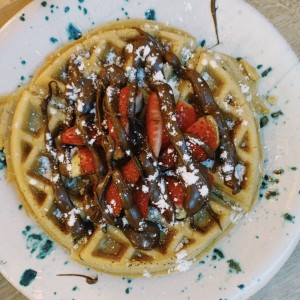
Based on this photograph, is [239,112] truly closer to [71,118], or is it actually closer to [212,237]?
[212,237]

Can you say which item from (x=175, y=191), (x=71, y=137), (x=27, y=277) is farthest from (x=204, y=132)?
(x=27, y=277)

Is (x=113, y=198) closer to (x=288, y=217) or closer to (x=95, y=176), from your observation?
(x=95, y=176)

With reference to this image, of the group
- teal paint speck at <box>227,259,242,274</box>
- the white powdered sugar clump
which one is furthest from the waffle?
teal paint speck at <box>227,259,242,274</box>

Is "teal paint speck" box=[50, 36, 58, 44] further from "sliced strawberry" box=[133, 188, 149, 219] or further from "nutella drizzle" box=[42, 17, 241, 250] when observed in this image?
"sliced strawberry" box=[133, 188, 149, 219]

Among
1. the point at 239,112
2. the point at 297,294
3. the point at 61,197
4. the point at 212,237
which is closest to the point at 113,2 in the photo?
the point at 239,112

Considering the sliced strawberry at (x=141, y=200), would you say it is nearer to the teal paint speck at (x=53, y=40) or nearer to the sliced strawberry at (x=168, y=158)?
the sliced strawberry at (x=168, y=158)

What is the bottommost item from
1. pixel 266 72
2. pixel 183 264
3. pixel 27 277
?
pixel 27 277
